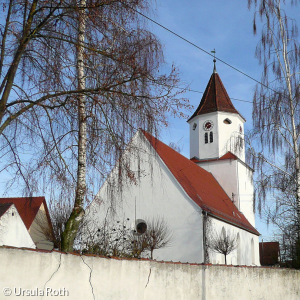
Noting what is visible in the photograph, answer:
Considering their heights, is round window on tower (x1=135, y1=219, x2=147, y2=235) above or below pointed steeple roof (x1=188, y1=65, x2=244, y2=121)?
below

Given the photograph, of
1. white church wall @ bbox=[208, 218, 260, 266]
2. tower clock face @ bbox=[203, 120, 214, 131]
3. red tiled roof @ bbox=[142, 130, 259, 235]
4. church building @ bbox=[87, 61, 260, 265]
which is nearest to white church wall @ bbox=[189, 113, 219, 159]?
church building @ bbox=[87, 61, 260, 265]

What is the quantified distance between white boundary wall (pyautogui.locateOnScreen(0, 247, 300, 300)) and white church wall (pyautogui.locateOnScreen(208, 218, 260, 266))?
20.2 feet

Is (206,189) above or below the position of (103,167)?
above

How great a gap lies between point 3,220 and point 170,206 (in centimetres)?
992

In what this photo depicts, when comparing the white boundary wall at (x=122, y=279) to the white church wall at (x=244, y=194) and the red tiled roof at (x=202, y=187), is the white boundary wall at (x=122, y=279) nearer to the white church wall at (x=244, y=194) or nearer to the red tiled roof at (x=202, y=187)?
the red tiled roof at (x=202, y=187)

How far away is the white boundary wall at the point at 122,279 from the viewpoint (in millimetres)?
5141

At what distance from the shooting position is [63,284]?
5738 millimetres

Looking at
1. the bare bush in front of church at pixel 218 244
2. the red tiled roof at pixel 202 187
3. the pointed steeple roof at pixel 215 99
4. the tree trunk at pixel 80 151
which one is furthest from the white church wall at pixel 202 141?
the tree trunk at pixel 80 151

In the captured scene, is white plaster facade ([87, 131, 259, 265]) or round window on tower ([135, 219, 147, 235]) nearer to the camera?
white plaster facade ([87, 131, 259, 265])

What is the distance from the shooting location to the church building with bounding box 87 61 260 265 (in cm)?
1589

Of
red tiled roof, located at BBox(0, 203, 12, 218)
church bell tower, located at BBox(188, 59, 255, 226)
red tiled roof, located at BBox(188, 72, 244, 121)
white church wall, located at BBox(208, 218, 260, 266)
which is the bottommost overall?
white church wall, located at BBox(208, 218, 260, 266)

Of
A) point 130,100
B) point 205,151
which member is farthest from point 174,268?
point 205,151

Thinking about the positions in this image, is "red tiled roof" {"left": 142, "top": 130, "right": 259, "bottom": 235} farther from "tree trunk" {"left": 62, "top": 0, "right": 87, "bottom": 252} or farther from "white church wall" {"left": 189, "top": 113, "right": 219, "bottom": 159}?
"tree trunk" {"left": 62, "top": 0, "right": 87, "bottom": 252}

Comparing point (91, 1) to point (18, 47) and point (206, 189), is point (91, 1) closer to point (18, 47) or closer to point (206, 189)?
point (18, 47)
